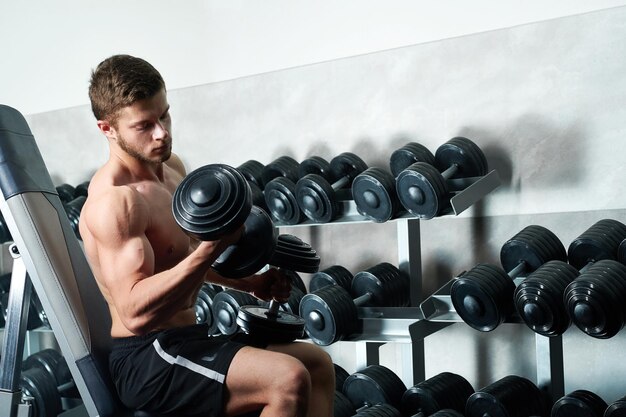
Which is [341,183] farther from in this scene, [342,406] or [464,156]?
[342,406]

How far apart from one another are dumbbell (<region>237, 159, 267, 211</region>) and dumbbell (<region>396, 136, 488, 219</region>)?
0.71 metres

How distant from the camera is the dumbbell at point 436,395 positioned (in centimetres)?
286

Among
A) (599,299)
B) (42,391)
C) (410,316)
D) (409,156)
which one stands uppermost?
(409,156)

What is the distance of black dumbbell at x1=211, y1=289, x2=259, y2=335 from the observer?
3328 mm

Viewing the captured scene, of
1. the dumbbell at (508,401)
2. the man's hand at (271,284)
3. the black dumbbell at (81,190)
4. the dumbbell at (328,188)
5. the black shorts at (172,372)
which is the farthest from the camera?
the black dumbbell at (81,190)

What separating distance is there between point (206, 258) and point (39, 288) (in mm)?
451

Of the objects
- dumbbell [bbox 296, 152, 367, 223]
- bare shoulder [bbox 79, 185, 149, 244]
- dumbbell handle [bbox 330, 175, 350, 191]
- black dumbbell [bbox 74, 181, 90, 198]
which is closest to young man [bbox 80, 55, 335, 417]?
bare shoulder [bbox 79, 185, 149, 244]

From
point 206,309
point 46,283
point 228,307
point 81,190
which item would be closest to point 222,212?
point 46,283

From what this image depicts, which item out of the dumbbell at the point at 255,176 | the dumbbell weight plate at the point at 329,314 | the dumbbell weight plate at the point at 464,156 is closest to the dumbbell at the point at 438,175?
the dumbbell weight plate at the point at 464,156

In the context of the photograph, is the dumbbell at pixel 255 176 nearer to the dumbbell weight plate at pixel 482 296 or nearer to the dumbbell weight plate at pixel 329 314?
the dumbbell weight plate at pixel 329 314

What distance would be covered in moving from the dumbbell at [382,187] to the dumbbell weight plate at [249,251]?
1369mm

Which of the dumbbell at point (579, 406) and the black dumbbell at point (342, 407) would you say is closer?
the dumbbell at point (579, 406)

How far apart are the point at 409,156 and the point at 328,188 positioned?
34 cm

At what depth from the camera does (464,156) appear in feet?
10.1
